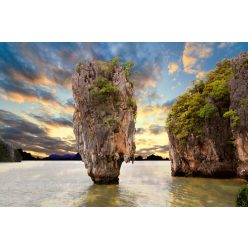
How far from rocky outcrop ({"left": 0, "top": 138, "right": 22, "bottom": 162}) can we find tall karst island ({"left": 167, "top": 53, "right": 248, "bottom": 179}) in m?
38.4

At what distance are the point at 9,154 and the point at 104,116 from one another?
50973 mm

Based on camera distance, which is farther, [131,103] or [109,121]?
[131,103]

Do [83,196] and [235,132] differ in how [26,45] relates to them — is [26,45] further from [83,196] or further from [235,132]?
[235,132]

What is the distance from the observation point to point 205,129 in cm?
2386

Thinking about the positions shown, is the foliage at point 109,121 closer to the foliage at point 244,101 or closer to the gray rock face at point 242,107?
the gray rock face at point 242,107

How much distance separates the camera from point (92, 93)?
1880cm

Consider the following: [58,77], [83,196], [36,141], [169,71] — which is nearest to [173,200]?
[83,196]

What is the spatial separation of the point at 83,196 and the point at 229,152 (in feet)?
41.3

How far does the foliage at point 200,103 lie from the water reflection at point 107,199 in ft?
34.0

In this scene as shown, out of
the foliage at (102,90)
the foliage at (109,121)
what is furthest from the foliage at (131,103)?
the foliage at (109,121)

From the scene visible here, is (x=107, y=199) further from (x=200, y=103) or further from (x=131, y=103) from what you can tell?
(x=200, y=103)

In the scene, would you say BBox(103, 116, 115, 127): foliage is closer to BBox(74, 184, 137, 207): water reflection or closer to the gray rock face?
BBox(74, 184, 137, 207): water reflection

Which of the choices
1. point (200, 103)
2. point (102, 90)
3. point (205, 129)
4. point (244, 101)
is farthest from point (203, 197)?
point (200, 103)

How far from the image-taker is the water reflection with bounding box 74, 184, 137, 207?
1331cm
